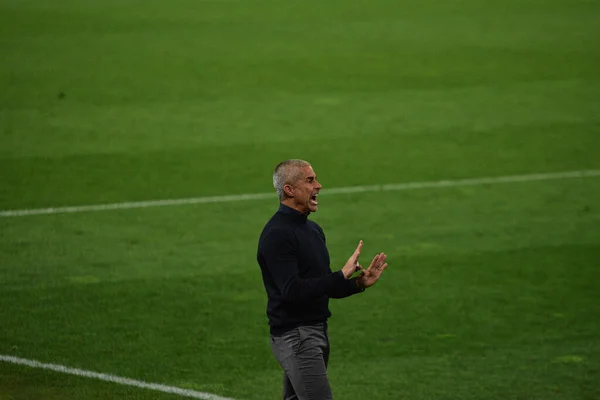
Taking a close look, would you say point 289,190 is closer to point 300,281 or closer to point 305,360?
point 300,281

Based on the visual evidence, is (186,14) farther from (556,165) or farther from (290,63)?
(556,165)

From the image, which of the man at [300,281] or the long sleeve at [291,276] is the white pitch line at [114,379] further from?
the long sleeve at [291,276]

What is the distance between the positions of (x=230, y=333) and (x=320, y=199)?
134 inches

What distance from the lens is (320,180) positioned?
13.3 metres

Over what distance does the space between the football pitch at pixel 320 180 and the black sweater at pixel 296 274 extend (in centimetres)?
208

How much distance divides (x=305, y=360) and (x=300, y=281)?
454 millimetres

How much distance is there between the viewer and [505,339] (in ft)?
31.3

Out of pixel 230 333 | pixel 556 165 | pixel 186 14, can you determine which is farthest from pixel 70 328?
pixel 186 14

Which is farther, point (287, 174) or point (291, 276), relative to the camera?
point (287, 174)

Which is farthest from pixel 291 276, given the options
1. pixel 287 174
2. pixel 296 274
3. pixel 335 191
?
pixel 335 191

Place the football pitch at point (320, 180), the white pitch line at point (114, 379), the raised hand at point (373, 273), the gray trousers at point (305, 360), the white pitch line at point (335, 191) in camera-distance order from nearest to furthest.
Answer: the raised hand at point (373, 273) → the gray trousers at point (305, 360) → the white pitch line at point (114, 379) → the football pitch at point (320, 180) → the white pitch line at point (335, 191)

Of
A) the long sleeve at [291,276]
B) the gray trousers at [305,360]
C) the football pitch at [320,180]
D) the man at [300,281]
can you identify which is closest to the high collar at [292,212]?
the man at [300,281]

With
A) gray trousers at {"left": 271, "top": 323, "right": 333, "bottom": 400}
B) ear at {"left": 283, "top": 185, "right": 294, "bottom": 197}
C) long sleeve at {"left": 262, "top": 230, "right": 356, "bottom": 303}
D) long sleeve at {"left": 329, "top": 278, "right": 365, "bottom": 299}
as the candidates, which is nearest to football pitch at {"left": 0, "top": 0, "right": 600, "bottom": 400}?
gray trousers at {"left": 271, "top": 323, "right": 333, "bottom": 400}

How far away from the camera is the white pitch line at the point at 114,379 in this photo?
8.61m
